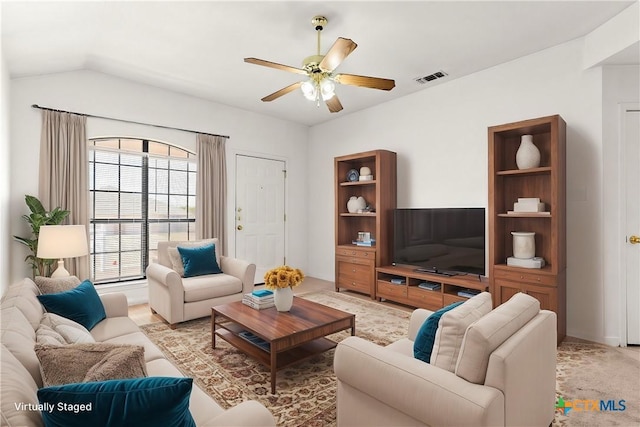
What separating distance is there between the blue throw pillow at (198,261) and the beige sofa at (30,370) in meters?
1.61

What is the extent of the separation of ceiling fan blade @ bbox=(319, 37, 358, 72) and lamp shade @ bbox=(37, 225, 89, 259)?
292cm

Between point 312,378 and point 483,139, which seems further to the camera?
point 483,139

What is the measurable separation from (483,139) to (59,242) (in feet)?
15.5

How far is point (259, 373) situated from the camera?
8.52ft

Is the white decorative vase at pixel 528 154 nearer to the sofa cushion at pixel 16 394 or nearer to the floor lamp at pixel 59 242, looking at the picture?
the sofa cushion at pixel 16 394

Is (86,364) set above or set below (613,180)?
below

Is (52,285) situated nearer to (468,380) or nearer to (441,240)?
(468,380)

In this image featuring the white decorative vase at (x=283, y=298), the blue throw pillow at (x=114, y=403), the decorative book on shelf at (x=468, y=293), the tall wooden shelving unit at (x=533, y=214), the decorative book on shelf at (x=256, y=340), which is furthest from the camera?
the decorative book on shelf at (x=468, y=293)

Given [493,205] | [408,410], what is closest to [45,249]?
[408,410]

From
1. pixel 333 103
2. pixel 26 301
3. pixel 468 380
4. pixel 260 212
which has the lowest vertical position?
pixel 468 380

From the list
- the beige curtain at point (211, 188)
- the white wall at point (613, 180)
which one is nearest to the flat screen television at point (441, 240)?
the white wall at point (613, 180)

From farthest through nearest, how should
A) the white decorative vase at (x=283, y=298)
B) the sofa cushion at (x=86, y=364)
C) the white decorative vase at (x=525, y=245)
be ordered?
the white decorative vase at (x=525, y=245)
the white decorative vase at (x=283, y=298)
the sofa cushion at (x=86, y=364)

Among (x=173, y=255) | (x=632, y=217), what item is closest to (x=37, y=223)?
(x=173, y=255)

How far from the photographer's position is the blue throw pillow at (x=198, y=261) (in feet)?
13.1
